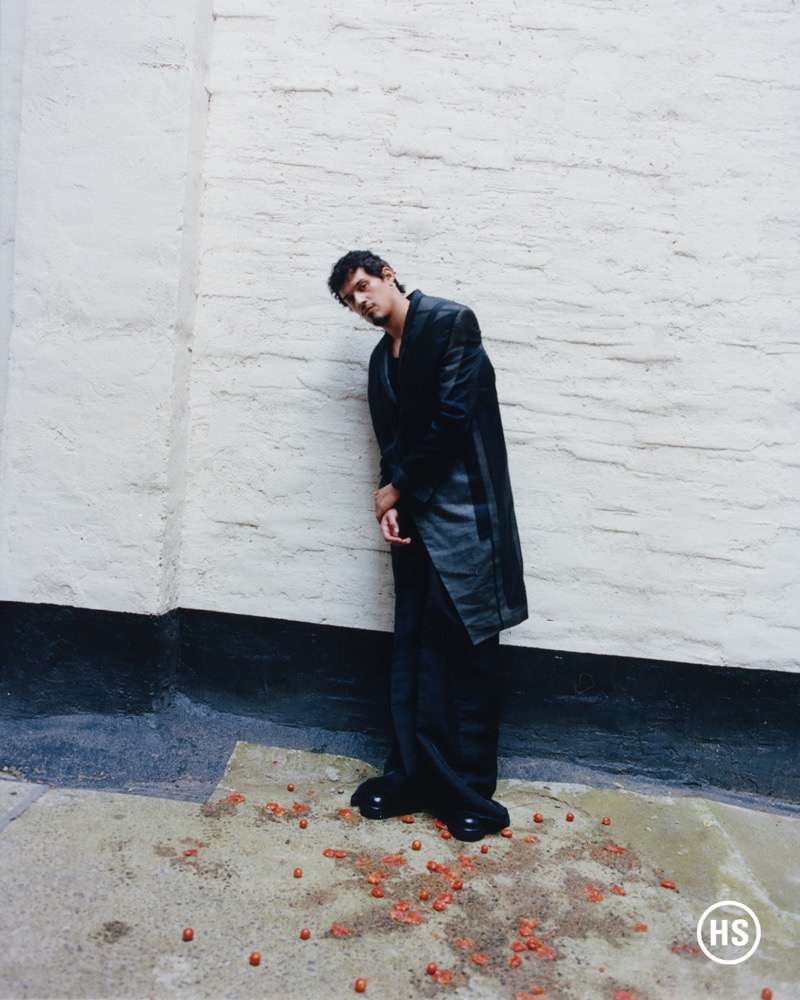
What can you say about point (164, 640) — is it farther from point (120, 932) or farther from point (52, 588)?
point (120, 932)

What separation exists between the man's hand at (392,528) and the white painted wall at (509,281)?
0.40 m

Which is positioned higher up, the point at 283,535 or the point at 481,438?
the point at 481,438

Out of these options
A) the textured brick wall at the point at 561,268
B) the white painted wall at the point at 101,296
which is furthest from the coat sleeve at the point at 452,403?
the white painted wall at the point at 101,296

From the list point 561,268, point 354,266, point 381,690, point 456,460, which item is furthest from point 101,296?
point 381,690

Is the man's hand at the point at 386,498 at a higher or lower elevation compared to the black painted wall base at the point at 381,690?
higher

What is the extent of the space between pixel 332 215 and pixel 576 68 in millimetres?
1137

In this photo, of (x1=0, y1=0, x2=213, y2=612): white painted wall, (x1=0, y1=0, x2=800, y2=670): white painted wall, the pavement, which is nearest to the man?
the pavement

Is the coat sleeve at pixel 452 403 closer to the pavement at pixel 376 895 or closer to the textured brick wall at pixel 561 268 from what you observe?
the textured brick wall at pixel 561 268

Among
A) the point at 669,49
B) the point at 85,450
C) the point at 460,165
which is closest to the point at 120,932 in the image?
the point at 85,450

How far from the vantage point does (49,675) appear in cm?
344

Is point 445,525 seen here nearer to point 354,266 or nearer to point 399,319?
point 399,319

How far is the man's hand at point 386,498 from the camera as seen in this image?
3.07 m

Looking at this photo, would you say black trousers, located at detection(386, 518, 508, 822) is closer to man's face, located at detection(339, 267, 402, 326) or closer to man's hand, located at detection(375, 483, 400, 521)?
man's hand, located at detection(375, 483, 400, 521)

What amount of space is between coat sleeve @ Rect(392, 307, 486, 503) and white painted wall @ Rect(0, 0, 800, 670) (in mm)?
467
